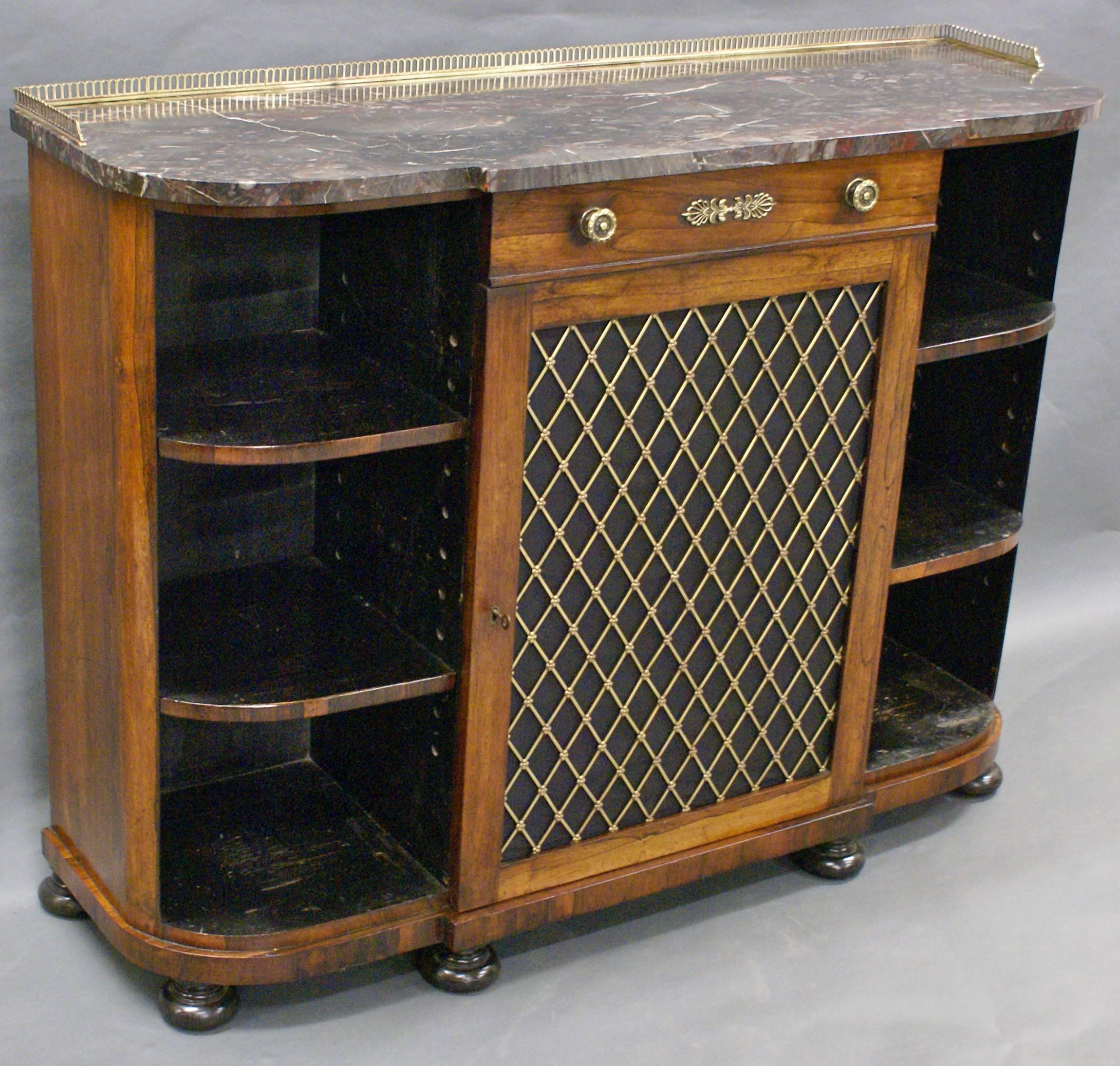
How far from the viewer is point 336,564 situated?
2934 millimetres

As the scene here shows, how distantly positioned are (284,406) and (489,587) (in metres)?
0.36

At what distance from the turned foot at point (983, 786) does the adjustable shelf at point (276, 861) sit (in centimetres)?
108

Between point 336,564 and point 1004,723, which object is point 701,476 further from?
point 1004,723

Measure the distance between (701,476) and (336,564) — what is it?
61 centimetres

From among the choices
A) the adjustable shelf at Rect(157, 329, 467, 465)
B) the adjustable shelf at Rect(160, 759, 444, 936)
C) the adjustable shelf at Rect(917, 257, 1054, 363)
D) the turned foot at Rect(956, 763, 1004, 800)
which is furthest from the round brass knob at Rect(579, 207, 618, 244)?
the turned foot at Rect(956, 763, 1004, 800)

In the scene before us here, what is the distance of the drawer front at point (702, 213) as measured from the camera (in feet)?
7.80

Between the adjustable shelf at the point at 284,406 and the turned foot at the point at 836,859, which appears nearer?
the adjustable shelf at the point at 284,406

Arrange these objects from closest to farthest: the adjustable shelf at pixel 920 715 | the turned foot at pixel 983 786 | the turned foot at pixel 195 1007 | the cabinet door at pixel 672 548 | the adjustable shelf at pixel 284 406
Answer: the adjustable shelf at pixel 284 406 < the cabinet door at pixel 672 548 < the turned foot at pixel 195 1007 < the adjustable shelf at pixel 920 715 < the turned foot at pixel 983 786

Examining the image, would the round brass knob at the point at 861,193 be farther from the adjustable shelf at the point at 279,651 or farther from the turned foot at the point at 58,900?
the turned foot at the point at 58,900

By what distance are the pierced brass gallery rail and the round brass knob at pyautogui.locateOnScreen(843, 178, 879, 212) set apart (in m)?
0.46

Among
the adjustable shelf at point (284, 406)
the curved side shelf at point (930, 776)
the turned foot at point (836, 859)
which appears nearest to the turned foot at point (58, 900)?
the adjustable shelf at point (284, 406)

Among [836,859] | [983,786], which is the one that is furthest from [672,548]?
A: [983,786]

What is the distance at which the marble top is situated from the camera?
2.25 m

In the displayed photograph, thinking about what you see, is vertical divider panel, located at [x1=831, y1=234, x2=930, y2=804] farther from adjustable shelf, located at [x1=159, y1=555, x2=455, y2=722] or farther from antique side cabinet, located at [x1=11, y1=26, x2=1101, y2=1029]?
adjustable shelf, located at [x1=159, y1=555, x2=455, y2=722]
